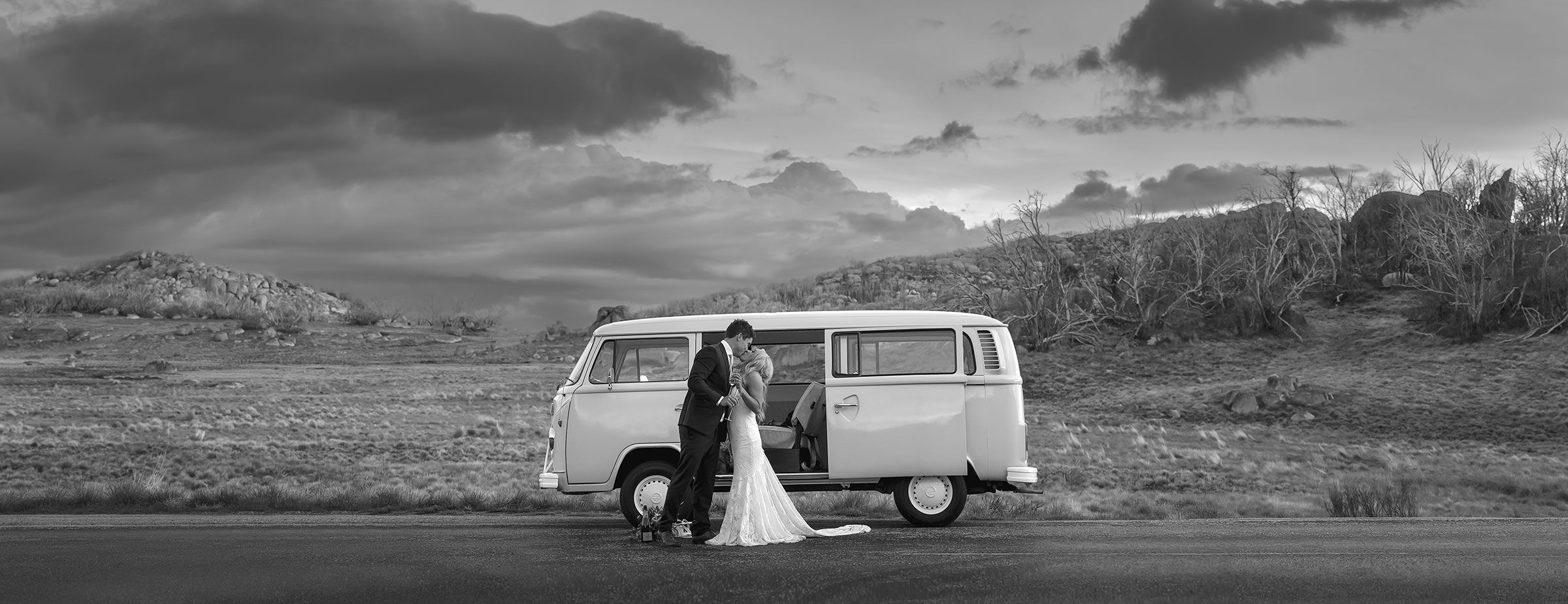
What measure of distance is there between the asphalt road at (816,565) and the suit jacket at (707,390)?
3.90 feet

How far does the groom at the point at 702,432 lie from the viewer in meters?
10.8

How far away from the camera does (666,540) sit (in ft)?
37.1

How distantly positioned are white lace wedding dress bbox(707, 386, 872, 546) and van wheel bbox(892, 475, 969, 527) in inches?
72.7

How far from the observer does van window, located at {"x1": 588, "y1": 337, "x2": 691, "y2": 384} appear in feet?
41.6

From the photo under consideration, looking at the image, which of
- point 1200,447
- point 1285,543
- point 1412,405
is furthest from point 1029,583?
point 1412,405

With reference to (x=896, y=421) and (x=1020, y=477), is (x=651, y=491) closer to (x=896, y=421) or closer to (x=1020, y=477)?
(x=896, y=421)

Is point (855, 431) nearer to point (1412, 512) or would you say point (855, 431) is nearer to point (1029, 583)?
point (1029, 583)

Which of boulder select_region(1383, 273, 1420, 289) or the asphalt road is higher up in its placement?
boulder select_region(1383, 273, 1420, 289)

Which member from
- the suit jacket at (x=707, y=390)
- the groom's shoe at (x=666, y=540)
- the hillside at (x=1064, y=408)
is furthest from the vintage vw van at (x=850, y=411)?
the hillside at (x=1064, y=408)

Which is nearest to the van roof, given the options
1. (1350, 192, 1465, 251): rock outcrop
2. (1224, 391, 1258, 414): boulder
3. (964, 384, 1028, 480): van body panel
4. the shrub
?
(964, 384, 1028, 480): van body panel

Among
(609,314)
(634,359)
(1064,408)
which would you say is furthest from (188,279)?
(634,359)

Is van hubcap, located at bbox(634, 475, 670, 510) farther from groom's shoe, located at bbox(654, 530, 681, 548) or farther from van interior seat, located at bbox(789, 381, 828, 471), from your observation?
van interior seat, located at bbox(789, 381, 828, 471)

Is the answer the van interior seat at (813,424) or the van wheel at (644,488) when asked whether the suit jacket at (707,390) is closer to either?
the van wheel at (644,488)

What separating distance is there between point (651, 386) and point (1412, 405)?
4220cm
